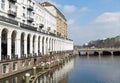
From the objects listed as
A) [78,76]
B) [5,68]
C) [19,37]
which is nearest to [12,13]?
[19,37]

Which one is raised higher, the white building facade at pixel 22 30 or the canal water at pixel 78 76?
the white building facade at pixel 22 30

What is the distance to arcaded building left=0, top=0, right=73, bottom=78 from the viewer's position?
151ft

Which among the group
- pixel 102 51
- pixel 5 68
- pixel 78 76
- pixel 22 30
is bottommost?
pixel 78 76

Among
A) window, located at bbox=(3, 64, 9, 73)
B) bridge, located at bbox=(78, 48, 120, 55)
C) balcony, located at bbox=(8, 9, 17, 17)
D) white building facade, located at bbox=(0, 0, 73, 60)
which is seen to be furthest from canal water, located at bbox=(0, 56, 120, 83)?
bridge, located at bbox=(78, 48, 120, 55)

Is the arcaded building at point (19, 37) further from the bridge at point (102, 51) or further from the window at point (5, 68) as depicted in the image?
the bridge at point (102, 51)

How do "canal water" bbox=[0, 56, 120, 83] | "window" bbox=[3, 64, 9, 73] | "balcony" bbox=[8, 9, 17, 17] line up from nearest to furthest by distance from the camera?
"canal water" bbox=[0, 56, 120, 83], "window" bbox=[3, 64, 9, 73], "balcony" bbox=[8, 9, 17, 17]

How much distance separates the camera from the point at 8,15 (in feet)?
182

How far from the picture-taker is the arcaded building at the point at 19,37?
46031 mm

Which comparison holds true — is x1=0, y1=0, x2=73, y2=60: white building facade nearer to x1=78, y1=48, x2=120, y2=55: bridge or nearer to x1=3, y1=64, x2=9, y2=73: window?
x1=3, y1=64, x2=9, y2=73: window

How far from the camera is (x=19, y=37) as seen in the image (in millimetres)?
52906

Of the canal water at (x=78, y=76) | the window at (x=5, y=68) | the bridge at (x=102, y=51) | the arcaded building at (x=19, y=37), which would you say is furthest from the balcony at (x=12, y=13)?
the bridge at (x=102, y=51)

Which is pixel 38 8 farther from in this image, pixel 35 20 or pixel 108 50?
pixel 108 50

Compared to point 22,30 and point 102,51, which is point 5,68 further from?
point 102,51

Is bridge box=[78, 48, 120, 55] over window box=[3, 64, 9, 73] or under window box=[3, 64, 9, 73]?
over
